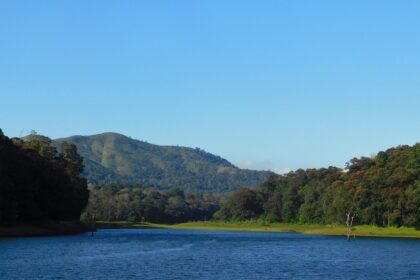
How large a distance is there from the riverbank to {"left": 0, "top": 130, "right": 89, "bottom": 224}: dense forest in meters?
1.24

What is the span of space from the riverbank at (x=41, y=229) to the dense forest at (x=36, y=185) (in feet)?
4.08

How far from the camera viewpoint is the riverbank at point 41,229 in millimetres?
110562

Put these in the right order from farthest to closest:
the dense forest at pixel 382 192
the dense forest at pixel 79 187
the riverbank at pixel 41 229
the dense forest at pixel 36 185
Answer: the dense forest at pixel 382 192, the dense forest at pixel 79 187, the riverbank at pixel 41 229, the dense forest at pixel 36 185

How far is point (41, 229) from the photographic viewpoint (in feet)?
402

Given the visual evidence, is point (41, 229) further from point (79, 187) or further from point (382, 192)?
point (382, 192)

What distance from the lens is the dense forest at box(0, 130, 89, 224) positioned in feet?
356

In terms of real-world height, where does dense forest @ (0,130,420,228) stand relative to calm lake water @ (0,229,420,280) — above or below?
above

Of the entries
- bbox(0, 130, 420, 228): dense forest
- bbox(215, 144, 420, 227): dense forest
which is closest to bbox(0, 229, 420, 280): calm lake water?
bbox(0, 130, 420, 228): dense forest

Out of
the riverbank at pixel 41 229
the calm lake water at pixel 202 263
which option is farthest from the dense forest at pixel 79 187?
the calm lake water at pixel 202 263

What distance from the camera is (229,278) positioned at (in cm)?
5553

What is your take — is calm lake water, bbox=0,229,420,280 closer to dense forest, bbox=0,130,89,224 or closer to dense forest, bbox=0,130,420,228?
dense forest, bbox=0,130,89,224

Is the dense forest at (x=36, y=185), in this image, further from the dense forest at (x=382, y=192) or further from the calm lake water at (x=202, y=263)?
the dense forest at (x=382, y=192)

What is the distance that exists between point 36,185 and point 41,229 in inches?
364

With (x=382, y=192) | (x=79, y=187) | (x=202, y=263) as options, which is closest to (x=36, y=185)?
(x=79, y=187)
